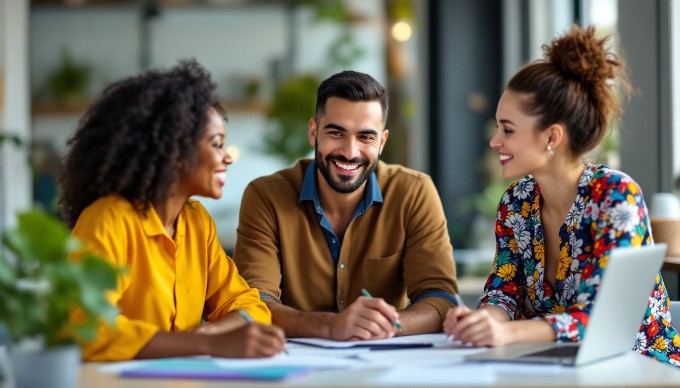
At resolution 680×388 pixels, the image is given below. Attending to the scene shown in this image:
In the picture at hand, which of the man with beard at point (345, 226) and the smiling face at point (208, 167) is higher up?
the smiling face at point (208, 167)

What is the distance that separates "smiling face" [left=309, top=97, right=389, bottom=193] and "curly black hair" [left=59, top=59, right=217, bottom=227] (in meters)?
0.65

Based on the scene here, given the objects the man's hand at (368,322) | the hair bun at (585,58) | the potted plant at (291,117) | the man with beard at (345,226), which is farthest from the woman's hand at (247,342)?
the potted plant at (291,117)

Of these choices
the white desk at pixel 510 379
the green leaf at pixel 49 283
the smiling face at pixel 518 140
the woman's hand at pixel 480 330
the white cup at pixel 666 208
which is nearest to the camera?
the green leaf at pixel 49 283

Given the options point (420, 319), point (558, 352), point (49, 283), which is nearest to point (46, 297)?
point (49, 283)

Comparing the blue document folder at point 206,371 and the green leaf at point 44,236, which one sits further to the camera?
the blue document folder at point 206,371

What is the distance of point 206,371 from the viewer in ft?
5.44

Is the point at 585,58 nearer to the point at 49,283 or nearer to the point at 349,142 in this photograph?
the point at 349,142

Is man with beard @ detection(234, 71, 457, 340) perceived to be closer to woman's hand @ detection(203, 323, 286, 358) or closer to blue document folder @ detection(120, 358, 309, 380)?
woman's hand @ detection(203, 323, 286, 358)

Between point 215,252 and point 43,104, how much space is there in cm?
489

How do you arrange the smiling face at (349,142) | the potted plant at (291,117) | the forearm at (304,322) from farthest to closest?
the potted plant at (291,117) < the smiling face at (349,142) < the forearm at (304,322)

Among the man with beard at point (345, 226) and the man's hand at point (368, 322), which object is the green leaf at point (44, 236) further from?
the man with beard at point (345, 226)

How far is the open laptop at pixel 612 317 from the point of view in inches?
68.2

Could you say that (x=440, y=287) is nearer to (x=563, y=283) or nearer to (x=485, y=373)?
(x=563, y=283)

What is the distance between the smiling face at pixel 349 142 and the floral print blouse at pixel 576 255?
429 millimetres
